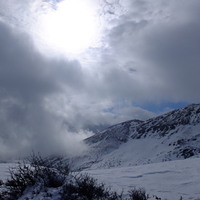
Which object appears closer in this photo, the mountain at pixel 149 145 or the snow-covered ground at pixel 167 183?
the snow-covered ground at pixel 167 183

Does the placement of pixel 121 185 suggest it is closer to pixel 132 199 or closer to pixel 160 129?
pixel 132 199

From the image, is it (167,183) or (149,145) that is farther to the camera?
(149,145)

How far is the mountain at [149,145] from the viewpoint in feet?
173

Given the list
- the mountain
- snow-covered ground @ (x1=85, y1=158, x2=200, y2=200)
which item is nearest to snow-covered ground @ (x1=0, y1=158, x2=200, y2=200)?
snow-covered ground @ (x1=85, y1=158, x2=200, y2=200)

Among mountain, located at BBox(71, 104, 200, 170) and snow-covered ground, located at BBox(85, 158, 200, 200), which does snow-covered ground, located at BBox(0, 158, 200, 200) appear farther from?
mountain, located at BBox(71, 104, 200, 170)

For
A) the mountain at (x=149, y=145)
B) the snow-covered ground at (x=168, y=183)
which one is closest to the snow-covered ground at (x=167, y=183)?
the snow-covered ground at (x=168, y=183)

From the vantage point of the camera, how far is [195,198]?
6164mm

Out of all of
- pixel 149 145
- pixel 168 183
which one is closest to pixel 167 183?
pixel 168 183

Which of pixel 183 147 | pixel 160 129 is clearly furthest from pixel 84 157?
pixel 183 147

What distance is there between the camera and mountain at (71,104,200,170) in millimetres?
52597

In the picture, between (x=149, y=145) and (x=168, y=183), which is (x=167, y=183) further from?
(x=149, y=145)

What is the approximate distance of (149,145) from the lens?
2709 inches

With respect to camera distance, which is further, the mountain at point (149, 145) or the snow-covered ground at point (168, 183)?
the mountain at point (149, 145)

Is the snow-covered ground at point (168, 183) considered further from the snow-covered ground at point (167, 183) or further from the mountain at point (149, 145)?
the mountain at point (149, 145)
